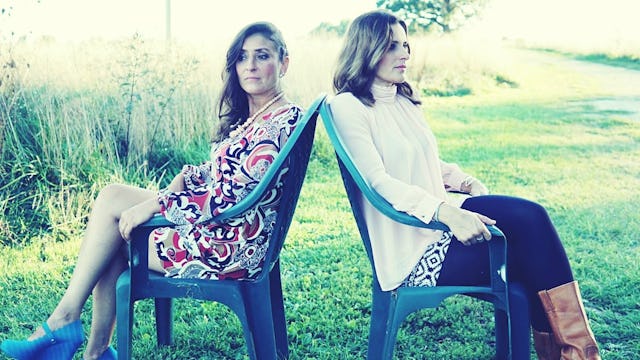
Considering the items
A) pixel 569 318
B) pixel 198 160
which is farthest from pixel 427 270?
pixel 198 160

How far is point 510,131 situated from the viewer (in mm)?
9648

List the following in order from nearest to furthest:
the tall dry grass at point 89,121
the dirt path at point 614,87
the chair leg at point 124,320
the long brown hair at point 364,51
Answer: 1. the chair leg at point 124,320
2. the long brown hair at point 364,51
3. the tall dry grass at point 89,121
4. the dirt path at point 614,87

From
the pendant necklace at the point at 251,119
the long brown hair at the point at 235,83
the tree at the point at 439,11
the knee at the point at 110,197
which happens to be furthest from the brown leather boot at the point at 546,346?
the tree at the point at 439,11

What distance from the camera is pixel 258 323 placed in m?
2.43

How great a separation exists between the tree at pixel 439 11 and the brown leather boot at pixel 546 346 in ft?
80.0

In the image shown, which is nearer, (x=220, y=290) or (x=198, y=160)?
(x=220, y=290)

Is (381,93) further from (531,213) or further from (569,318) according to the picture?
(569,318)

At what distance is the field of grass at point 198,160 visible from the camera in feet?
10.7

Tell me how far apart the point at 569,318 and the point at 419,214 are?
24.4 inches

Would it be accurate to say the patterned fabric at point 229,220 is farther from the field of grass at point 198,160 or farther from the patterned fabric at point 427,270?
the field of grass at point 198,160

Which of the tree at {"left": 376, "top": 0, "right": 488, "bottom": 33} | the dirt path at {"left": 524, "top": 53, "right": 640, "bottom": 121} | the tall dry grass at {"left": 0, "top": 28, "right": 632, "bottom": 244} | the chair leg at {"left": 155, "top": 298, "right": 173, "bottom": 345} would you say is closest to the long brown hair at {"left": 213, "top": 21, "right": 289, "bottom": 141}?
the chair leg at {"left": 155, "top": 298, "right": 173, "bottom": 345}

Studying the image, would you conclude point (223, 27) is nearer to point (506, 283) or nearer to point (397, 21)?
point (397, 21)

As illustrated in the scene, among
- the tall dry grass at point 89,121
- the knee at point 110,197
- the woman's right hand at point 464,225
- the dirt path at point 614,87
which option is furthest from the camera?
the dirt path at point 614,87

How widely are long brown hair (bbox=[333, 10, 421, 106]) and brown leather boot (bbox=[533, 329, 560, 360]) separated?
3.30ft
